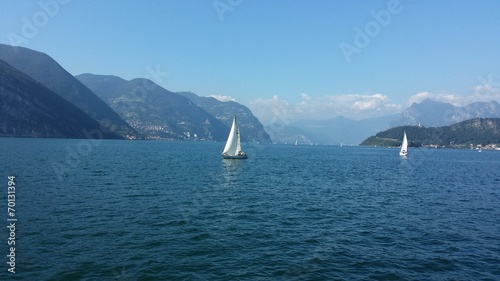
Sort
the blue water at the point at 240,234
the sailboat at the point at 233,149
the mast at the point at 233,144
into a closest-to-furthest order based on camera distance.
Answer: the blue water at the point at 240,234 < the mast at the point at 233,144 < the sailboat at the point at 233,149

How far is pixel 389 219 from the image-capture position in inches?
1610

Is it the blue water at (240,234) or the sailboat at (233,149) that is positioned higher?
the sailboat at (233,149)

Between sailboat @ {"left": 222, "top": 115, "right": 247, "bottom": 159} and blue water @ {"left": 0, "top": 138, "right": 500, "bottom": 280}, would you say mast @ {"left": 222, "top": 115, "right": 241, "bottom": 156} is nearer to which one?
sailboat @ {"left": 222, "top": 115, "right": 247, "bottom": 159}

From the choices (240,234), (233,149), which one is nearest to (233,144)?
(233,149)

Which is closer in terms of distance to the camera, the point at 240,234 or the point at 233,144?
the point at 240,234

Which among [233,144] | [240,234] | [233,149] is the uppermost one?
[233,144]

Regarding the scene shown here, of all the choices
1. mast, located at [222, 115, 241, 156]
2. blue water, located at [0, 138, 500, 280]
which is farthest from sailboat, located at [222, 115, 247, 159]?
blue water, located at [0, 138, 500, 280]

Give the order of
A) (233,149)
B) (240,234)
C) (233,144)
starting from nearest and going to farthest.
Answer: (240,234) → (233,144) → (233,149)

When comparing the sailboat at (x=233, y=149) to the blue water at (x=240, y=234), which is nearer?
the blue water at (x=240, y=234)

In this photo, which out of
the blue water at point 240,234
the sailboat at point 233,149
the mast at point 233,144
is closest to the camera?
the blue water at point 240,234

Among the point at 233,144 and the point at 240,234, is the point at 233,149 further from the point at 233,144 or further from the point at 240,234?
the point at 240,234

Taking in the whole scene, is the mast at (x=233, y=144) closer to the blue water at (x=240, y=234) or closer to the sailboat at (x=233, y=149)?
the sailboat at (x=233, y=149)

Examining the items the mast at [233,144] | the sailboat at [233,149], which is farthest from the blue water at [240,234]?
the sailboat at [233,149]

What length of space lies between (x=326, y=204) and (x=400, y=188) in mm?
29775
